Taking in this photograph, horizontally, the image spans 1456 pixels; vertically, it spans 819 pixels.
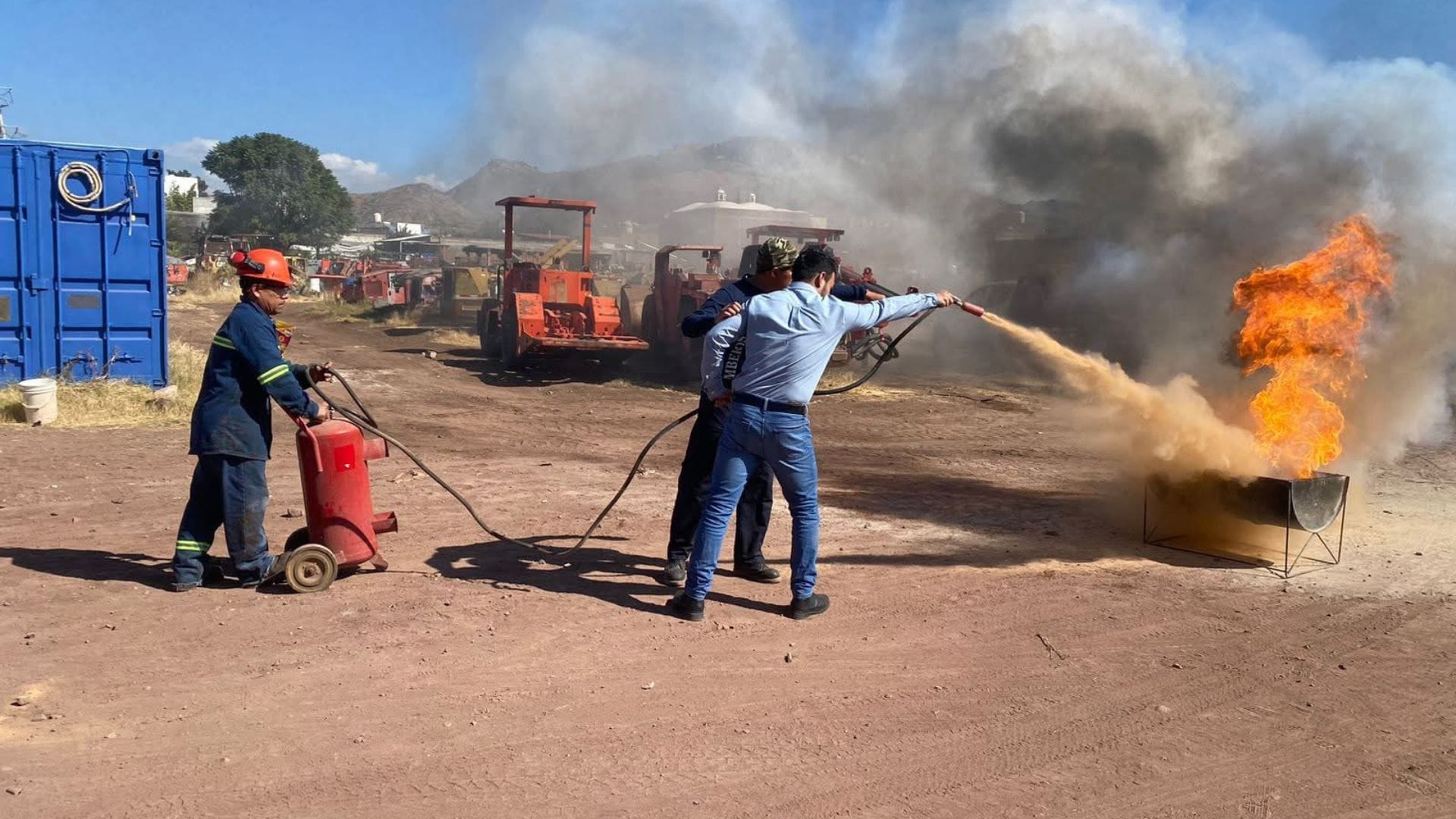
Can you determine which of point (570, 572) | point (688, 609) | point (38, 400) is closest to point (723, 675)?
point (688, 609)

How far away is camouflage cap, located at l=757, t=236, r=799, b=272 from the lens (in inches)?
213

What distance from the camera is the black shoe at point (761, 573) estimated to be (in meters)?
5.90

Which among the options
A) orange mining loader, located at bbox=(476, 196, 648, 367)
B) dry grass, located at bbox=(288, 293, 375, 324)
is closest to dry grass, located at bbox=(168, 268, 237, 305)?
dry grass, located at bbox=(288, 293, 375, 324)

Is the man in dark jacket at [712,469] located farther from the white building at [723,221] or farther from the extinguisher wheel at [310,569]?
the white building at [723,221]

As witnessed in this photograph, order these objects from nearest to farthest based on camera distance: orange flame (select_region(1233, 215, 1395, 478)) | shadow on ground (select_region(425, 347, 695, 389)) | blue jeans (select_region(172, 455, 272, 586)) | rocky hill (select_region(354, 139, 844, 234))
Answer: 1. blue jeans (select_region(172, 455, 272, 586))
2. orange flame (select_region(1233, 215, 1395, 478))
3. shadow on ground (select_region(425, 347, 695, 389))
4. rocky hill (select_region(354, 139, 844, 234))

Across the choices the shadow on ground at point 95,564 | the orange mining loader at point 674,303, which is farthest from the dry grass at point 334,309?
the shadow on ground at point 95,564

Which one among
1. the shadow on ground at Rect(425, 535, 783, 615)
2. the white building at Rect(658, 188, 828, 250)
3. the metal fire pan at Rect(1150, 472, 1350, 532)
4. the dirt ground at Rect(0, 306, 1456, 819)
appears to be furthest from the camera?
the white building at Rect(658, 188, 828, 250)

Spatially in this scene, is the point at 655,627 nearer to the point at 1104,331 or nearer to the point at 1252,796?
the point at 1252,796

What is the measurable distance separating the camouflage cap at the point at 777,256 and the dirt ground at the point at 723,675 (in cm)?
178

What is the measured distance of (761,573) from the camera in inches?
232

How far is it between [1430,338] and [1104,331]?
13.0 m

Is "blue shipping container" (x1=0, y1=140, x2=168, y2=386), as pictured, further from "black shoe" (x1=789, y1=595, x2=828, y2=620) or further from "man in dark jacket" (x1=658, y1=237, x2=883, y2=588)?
"black shoe" (x1=789, y1=595, x2=828, y2=620)

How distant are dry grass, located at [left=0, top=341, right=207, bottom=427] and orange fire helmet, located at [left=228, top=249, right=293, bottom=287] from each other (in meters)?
6.19

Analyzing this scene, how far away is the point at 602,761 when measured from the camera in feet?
12.0
